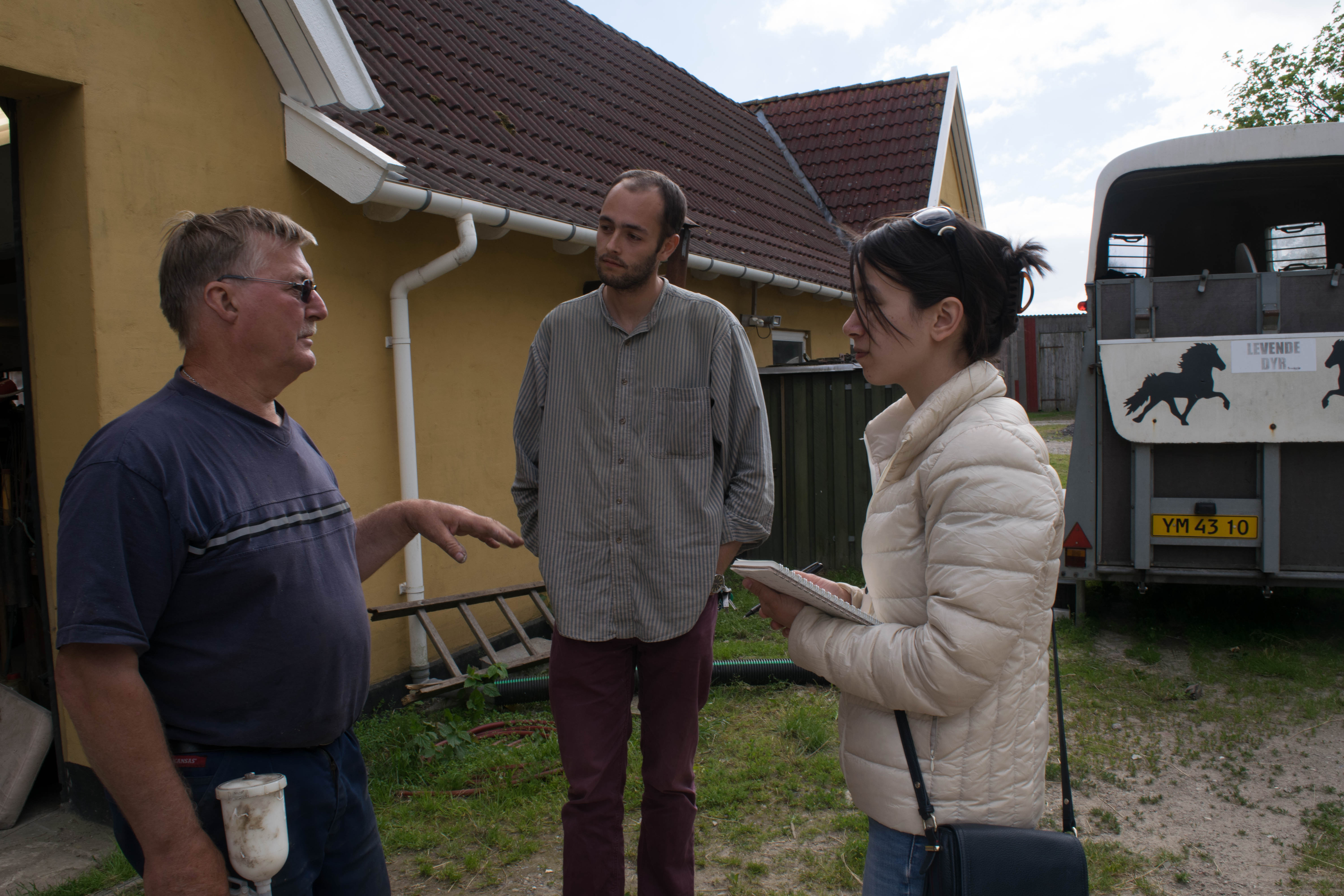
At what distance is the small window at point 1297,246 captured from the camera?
6.73 meters

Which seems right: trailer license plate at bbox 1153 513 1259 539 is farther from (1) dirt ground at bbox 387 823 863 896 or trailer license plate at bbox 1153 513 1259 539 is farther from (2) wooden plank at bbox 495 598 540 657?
(2) wooden plank at bbox 495 598 540 657

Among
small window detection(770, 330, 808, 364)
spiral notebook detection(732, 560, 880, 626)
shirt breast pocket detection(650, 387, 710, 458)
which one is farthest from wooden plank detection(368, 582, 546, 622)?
small window detection(770, 330, 808, 364)

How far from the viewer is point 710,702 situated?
486 centimetres

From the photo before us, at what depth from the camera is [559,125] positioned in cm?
741

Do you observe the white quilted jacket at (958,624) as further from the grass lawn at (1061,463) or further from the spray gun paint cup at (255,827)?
the grass lawn at (1061,463)

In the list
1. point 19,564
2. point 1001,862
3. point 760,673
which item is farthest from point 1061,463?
point 1001,862

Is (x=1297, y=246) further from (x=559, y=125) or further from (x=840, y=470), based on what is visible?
(x=559, y=125)

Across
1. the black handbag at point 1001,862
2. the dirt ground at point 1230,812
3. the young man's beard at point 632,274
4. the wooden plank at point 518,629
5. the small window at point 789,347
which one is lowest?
the dirt ground at point 1230,812

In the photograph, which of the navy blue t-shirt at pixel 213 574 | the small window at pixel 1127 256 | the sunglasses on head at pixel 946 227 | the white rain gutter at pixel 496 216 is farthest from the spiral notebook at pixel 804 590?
the small window at pixel 1127 256

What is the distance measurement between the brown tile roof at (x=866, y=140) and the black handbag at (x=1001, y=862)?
11.8m

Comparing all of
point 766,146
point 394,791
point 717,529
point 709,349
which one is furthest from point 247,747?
point 766,146

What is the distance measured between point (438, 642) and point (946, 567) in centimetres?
385

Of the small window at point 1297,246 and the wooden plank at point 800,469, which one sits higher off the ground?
the small window at point 1297,246

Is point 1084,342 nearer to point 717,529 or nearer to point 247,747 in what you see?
point 717,529
